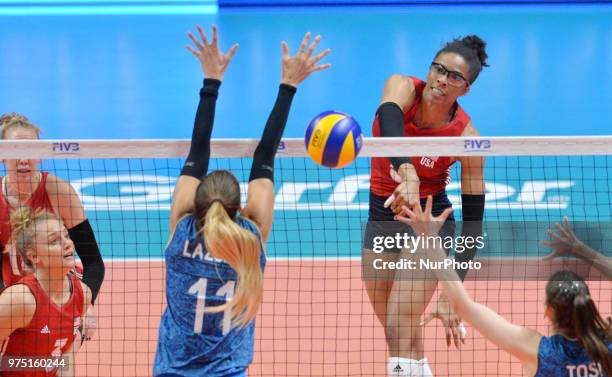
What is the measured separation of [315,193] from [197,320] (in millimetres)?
6348

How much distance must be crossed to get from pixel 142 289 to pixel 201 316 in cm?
453

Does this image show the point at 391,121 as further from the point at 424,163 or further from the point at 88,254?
the point at 88,254

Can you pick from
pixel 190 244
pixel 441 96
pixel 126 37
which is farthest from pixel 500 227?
pixel 126 37

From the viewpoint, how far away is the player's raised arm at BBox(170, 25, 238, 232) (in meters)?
4.40

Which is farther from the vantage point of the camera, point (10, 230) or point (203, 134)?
point (10, 230)

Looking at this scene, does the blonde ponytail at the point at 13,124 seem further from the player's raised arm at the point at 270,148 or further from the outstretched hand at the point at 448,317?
the outstretched hand at the point at 448,317

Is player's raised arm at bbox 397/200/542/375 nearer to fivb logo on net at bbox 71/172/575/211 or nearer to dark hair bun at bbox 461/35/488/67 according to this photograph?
dark hair bun at bbox 461/35/488/67

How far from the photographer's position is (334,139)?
15.9 feet

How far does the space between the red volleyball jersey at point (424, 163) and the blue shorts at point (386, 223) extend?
7 centimetres

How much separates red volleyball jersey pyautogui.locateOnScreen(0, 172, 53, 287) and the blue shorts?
2.08m

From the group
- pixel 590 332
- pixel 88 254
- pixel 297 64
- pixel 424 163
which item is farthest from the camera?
pixel 424 163

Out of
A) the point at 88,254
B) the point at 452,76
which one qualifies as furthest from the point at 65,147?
the point at 452,76

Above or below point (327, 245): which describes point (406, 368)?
below

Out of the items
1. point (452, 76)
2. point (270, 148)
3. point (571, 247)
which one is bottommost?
point (571, 247)
